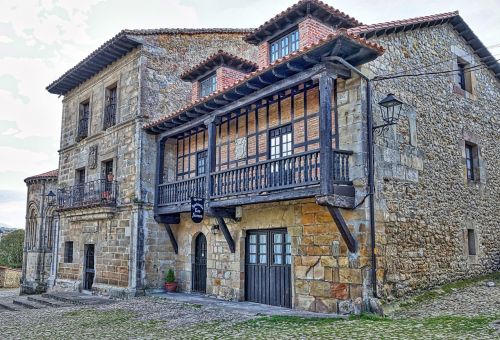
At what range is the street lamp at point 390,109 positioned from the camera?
9.41m

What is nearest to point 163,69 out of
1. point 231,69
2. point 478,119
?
point 231,69

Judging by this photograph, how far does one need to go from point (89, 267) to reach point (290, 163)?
1048 centimetres

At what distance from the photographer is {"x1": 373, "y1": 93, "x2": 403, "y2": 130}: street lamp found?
9.41m

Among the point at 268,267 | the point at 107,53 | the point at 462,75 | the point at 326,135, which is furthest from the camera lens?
the point at 107,53

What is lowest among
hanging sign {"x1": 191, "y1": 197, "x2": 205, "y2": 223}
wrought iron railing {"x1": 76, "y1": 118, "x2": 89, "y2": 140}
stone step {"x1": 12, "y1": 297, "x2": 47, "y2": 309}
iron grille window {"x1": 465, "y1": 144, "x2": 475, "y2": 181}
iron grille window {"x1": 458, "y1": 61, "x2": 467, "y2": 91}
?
stone step {"x1": 12, "y1": 297, "x2": 47, "y2": 309}

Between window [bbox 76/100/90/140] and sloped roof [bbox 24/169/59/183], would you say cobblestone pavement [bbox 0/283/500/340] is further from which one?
sloped roof [bbox 24/169/59/183]

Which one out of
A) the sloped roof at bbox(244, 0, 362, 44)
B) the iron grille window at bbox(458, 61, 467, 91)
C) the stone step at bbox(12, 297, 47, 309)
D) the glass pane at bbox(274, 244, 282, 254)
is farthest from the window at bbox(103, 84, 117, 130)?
the iron grille window at bbox(458, 61, 467, 91)

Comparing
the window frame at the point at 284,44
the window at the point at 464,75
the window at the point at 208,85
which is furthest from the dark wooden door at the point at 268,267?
the window at the point at 464,75

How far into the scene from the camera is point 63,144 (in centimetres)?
1952

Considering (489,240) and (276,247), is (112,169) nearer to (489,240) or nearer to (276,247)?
(276,247)

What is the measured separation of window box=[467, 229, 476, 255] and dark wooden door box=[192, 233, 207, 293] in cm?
746

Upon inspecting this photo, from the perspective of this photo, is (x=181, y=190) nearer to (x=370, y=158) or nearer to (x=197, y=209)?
(x=197, y=209)

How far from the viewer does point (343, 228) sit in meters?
9.09

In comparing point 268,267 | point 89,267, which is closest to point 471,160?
point 268,267
